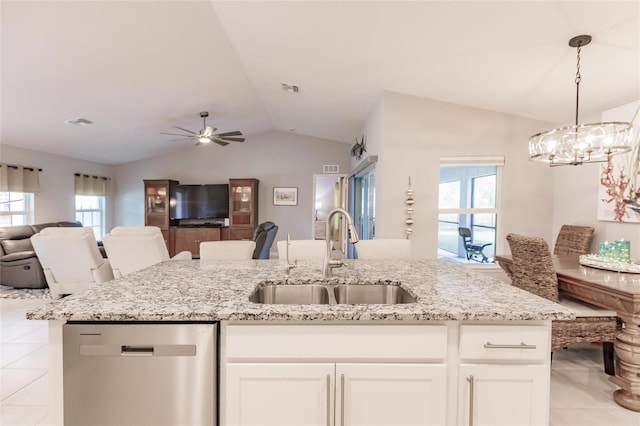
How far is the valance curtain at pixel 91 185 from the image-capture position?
636cm

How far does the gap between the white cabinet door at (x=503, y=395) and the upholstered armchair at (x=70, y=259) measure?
3.97 metres

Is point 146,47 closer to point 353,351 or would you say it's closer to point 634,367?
point 353,351

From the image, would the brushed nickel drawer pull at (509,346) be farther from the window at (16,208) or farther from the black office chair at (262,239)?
the window at (16,208)

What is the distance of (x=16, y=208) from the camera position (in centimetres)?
522

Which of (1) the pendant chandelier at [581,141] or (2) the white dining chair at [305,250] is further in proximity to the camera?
(2) the white dining chair at [305,250]

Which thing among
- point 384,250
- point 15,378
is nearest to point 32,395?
point 15,378

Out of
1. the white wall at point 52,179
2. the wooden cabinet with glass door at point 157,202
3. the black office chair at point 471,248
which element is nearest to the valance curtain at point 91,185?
the white wall at point 52,179

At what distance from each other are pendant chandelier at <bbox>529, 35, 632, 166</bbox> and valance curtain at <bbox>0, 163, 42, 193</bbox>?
6.98m

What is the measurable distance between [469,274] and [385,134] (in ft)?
8.35

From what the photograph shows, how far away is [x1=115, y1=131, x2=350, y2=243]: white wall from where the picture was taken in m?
7.37

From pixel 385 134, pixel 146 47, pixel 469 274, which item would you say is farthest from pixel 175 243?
pixel 469 274

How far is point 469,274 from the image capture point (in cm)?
176

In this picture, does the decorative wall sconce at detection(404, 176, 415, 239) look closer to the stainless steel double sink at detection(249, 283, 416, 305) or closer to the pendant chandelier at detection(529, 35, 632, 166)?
the pendant chandelier at detection(529, 35, 632, 166)

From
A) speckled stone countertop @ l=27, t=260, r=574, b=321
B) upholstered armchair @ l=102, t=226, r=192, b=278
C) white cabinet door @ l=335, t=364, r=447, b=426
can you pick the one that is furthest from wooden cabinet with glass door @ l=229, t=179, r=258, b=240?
white cabinet door @ l=335, t=364, r=447, b=426
